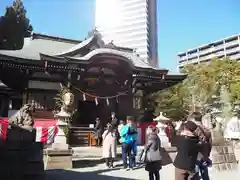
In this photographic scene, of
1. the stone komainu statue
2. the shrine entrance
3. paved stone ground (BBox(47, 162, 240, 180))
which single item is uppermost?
the shrine entrance

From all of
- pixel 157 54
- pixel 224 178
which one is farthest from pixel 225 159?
pixel 157 54

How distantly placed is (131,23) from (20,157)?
66796mm

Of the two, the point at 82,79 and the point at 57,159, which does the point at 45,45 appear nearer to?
the point at 82,79

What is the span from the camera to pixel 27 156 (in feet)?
18.2

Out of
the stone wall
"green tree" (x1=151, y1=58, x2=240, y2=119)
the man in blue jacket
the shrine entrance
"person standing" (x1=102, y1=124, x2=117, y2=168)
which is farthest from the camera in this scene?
"green tree" (x1=151, y1=58, x2=240, y2=119)

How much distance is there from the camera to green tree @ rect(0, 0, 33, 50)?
79.9ft

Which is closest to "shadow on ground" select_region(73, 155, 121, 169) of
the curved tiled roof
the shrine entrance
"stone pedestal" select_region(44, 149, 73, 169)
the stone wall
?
"stone pedestal" select_region(44, 149, 73, 169)

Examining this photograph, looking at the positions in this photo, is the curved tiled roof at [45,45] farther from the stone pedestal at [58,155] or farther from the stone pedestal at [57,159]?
the stone pedestal at [57,159]

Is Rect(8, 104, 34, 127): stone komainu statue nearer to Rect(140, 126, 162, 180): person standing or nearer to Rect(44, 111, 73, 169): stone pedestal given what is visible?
Rect(44, 111, 73, 169): stone pedestal

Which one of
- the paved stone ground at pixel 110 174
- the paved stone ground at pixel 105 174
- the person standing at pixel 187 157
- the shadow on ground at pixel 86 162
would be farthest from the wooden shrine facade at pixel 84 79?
the person standing at pixel 187 157

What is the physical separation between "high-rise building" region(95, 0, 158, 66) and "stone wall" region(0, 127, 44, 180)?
203 ft

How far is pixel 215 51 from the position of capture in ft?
288

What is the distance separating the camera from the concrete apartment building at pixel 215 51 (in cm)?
8150

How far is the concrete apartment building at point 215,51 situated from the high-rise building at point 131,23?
15410 millimetres
